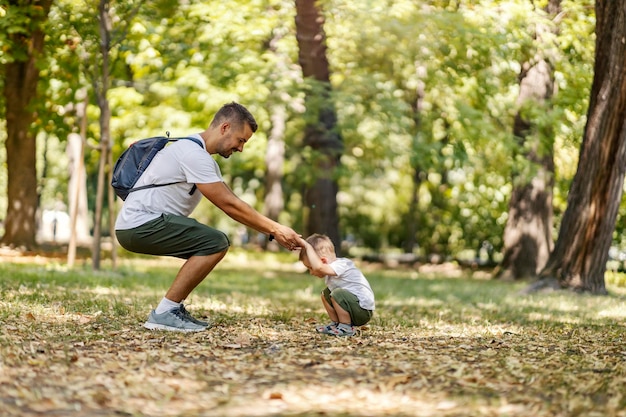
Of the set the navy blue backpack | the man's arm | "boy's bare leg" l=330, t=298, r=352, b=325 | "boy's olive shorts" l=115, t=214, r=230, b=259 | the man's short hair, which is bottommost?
"boy's bare leg" l=330, t=298, r=352, b=325

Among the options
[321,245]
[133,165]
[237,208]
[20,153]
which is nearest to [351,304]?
[321,245]

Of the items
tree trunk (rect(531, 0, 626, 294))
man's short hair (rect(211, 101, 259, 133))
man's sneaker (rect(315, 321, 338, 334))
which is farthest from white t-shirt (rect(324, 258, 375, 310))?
tree trunk (rect(531, 0, 626, 294))

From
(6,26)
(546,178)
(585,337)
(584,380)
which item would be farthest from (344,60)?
(584,380)

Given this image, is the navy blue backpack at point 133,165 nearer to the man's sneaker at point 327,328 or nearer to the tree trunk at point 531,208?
the man's sneaker at point 327,328

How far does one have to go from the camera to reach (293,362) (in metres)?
5.65

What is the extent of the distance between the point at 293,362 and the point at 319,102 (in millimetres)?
11586

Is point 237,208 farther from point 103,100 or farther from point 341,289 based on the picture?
point 103,100

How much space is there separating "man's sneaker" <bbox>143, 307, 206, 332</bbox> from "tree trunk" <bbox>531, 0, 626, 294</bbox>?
8676 millimetres

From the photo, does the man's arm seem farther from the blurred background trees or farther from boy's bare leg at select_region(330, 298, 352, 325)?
the blurred background trees

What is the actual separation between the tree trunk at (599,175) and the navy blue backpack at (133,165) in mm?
8410

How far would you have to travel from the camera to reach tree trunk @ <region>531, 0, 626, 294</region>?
13.4 meters

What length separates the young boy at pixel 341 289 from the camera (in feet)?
23.6

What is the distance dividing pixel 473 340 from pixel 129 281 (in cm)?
703

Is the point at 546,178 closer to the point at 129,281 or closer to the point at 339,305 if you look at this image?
the point at 129,281
